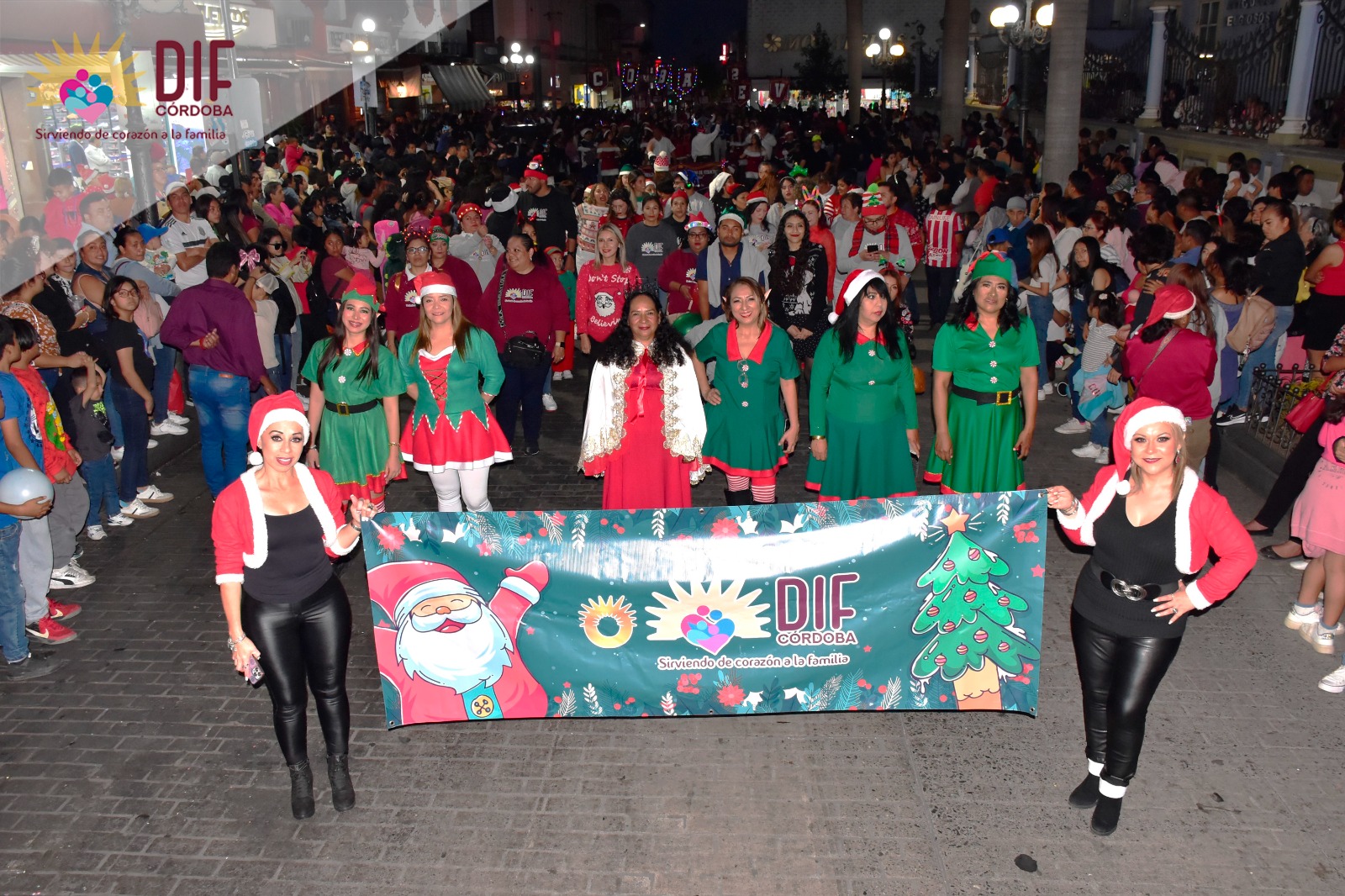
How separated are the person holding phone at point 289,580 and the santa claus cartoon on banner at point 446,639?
322 mm

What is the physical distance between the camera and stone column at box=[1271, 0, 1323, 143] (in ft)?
54.8

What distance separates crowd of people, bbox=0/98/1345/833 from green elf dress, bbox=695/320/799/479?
0.9 inches

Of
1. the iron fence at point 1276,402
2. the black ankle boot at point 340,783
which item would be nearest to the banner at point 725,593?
the black ankle boot at point 340,783

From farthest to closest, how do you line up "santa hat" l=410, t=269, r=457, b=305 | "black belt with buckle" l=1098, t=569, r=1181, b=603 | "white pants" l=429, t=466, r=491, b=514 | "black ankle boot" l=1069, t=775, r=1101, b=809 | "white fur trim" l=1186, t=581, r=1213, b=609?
"white pants" l=429, t=466, r=491, b=514
"santa hat" l=410, t=269, r=457, b=305
"black ankle boot" l=1069, t=775, r=1101, b=809
"black belt with buckle" l=1098, t=569, r=1181, b=603
"white fur trim" l=1186, t=581, r=1213, b=609

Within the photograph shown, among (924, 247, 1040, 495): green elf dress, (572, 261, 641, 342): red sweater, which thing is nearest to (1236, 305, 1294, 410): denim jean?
(924, 247, 1040, 495): green elf dress

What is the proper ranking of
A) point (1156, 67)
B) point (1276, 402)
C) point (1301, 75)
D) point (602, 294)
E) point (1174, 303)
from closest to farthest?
point (1174, 303)
point (1276, 402)
point (602, 294)
point (1301, 75)
point (1156, 67)

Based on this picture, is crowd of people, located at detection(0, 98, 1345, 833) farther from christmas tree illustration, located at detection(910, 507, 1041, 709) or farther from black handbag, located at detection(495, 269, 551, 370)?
christmas tree illustration, located at detection(910, 507, 1041, 709)

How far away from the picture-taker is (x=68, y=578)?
711 centimetres

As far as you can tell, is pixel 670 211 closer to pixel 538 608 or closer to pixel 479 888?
pixel 538 608

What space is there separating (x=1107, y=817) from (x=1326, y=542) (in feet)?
7.90

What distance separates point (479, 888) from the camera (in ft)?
14.1

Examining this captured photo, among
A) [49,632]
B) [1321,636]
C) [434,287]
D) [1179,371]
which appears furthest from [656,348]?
[1321,636]

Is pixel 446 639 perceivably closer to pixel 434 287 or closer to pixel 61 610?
pixel 434 287

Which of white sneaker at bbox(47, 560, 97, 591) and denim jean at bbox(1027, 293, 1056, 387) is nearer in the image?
white sneaker at bbox(47, 560, 97, 591)
